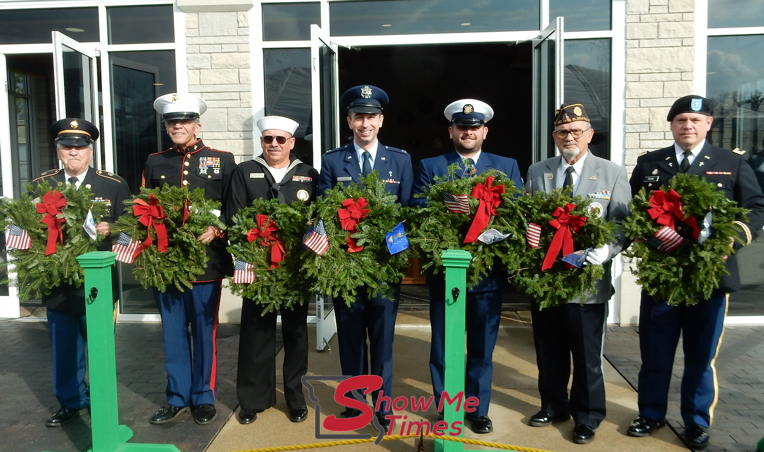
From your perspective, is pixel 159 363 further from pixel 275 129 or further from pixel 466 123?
pixel 466 123

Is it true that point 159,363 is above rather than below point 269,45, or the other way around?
below

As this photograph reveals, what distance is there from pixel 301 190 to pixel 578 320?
1856mm

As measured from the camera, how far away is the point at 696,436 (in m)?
3.40

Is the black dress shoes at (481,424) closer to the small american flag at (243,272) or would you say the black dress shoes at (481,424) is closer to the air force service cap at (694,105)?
the small american flag at (243,272)

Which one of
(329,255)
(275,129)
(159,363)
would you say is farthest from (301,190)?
(159,363)

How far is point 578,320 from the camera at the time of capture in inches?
136

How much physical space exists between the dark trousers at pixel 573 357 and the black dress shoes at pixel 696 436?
479mm

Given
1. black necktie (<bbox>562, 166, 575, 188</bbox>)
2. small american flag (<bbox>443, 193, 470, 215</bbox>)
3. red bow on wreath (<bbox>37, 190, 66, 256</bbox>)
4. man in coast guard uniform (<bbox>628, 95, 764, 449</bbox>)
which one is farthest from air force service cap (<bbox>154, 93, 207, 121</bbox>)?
man in coast guard uniform (<bbox>628, 95, 764, 449</bbox>)

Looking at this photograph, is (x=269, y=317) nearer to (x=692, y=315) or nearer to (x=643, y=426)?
(x=643, y=426)

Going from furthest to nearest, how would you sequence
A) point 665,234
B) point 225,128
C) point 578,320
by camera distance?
1. point 225,128
2. point 578,320
3. point 665,234

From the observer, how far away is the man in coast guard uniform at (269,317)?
3748 millimetres

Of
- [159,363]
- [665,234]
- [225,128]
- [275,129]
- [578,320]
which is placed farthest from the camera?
[225,128]

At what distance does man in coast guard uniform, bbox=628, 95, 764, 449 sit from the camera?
11.1ft

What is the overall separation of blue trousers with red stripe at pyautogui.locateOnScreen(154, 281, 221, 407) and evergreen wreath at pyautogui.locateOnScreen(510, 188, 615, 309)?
197 centimetres
